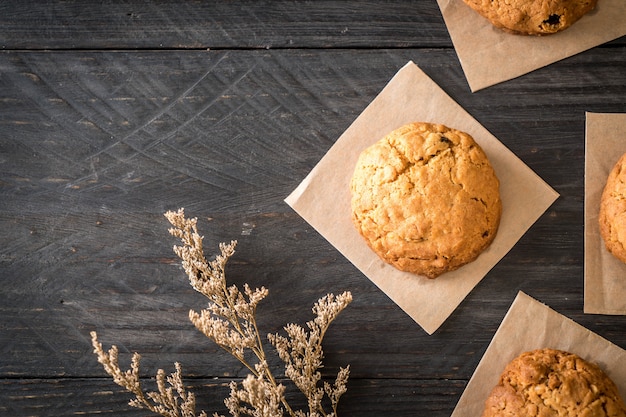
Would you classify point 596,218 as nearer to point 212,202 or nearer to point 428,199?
point 428,199

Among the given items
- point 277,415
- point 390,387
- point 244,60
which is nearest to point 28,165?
point 244,60

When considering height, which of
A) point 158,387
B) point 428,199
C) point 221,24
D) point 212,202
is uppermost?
point 221,24

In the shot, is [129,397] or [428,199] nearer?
[428,199]

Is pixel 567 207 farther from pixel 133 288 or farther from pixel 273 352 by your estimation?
pixel 133 288

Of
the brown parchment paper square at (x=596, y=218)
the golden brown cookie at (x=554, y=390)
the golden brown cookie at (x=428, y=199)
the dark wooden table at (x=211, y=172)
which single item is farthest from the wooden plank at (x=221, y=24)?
the golden brown cookie at (x=554, y=390)

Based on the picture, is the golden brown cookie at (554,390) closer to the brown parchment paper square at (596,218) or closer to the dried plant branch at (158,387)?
→ the brown parchment paper square at (596,218)

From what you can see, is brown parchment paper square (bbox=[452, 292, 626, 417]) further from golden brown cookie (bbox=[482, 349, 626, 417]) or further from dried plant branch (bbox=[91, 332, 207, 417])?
dried plant branch (bbox=[91, 332, 207, 417])

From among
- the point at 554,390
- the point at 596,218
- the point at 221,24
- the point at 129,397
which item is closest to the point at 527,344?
the point at 554,390
